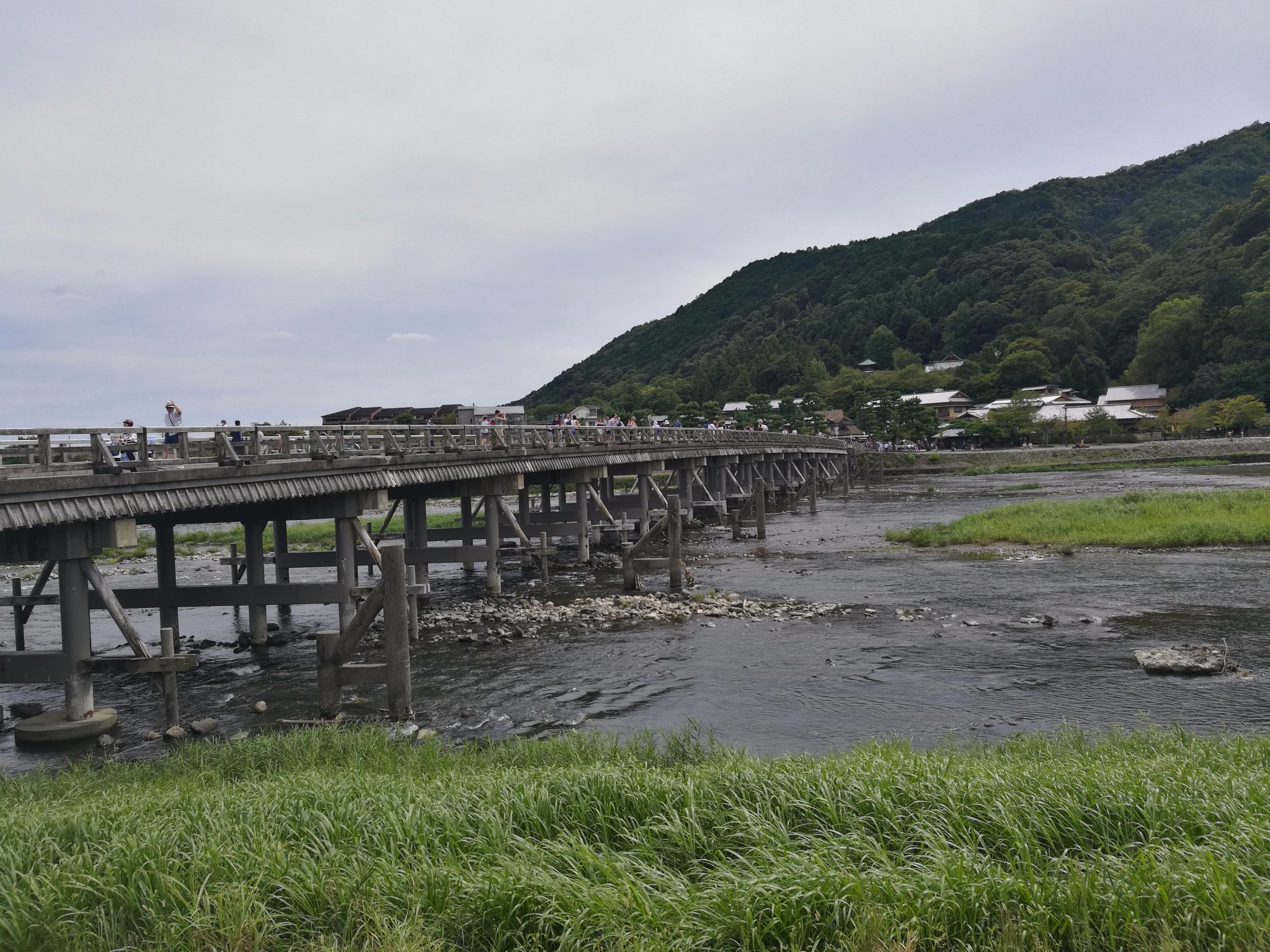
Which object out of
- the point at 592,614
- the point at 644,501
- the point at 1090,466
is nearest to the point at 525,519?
the point at 644,501

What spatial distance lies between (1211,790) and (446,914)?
19.8 ft

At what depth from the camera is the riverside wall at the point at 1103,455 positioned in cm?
8719

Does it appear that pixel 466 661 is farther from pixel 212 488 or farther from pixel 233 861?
pixel 233 861

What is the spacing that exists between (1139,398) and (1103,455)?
3362cm

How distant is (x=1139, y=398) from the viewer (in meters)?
118

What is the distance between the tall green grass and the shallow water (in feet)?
17.8

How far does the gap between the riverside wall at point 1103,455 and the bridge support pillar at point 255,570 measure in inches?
3207

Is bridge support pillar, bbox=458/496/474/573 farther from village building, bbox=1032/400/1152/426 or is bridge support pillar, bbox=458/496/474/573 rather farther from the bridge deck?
village building, bbox=1032/400/1152/426

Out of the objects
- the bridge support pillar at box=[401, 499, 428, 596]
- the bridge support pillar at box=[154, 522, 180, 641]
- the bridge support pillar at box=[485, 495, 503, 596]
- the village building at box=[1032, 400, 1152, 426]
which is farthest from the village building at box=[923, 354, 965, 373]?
the bridge support pillar at box=[154, 522, 180, 641]

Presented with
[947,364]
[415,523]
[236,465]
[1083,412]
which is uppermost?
[947,364]

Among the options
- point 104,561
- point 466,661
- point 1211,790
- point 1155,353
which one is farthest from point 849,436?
point 1211,790

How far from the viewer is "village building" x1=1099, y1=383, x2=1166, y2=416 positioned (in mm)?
114688

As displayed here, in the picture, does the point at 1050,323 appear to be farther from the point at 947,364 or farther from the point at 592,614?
the point at 592,614

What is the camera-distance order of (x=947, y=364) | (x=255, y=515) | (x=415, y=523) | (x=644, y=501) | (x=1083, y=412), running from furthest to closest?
(x=947, y=364), (x=1083, y=412), (x=644, y=501), (x=415, y=523), (x=255, y=515)
